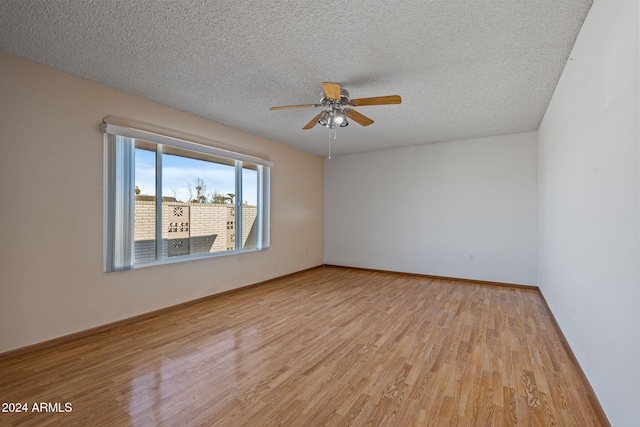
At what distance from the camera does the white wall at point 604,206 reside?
127cm

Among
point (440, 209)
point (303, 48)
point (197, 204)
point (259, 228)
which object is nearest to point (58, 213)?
point (197, 204)

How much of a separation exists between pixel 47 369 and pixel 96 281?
33.8 inches

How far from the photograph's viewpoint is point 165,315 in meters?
3.29

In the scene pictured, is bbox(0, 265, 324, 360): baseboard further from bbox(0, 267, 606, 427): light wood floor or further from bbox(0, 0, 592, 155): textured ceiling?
bbox(0, 0, 592, 155): textured ceiling

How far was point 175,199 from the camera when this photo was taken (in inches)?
140

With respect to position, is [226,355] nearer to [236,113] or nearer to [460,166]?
[236,113]

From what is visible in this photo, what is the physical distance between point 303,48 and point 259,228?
3.06 m

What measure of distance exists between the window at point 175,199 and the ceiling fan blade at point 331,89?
6.87 feet

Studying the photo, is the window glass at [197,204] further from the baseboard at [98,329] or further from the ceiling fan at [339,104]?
the ceiling fan at [339,104]

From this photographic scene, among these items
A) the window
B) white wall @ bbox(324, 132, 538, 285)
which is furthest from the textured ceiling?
white wall @ bbox(324, 132, 538, 285)

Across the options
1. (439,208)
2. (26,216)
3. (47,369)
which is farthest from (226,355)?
(439,208)

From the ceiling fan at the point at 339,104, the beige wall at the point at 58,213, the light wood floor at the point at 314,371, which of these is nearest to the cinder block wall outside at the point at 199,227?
the beige wall at the point at 58,213

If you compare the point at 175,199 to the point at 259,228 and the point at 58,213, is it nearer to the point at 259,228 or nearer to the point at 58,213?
the point at 58,213

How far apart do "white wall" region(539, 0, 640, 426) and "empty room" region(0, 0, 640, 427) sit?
0.06 feet
